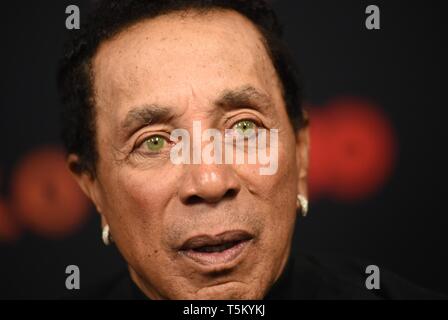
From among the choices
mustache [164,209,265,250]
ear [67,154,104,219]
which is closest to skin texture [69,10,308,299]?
mustache [164,209,265,250]

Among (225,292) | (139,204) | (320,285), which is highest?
(139,204)

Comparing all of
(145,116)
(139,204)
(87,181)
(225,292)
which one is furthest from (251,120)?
(87,181)

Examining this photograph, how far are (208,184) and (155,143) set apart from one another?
277mm

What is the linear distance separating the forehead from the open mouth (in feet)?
1.43

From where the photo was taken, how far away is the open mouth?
160cm

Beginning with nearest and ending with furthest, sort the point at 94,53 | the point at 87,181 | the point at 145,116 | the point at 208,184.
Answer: the point at 208,184 → the point at 145,116 → the point at 94,53 → the point at 87,181

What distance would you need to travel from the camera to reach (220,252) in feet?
5.37

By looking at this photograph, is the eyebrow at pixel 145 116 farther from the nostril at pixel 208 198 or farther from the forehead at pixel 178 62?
the nostril at pixel 208 198

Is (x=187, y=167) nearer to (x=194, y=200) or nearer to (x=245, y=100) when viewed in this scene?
(x=194, y=200)

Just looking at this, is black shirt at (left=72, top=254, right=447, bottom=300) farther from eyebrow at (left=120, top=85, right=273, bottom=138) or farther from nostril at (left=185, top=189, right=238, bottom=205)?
eyebrow at (left=120, top=85, right=273, bottom=138)

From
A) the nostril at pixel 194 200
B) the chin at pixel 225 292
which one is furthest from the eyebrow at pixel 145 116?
the chin at pixel 225 292

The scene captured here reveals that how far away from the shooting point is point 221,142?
65.1 inches

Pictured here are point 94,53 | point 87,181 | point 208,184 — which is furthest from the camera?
point 87,181
